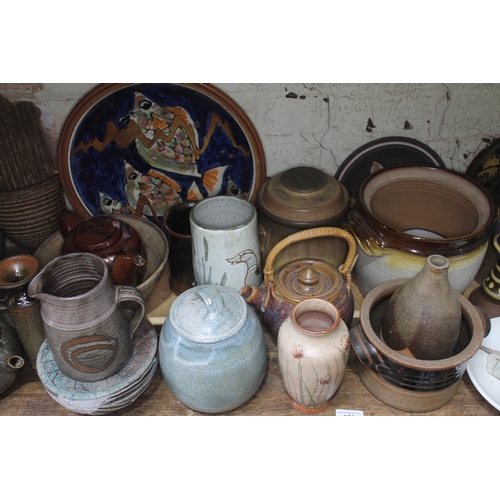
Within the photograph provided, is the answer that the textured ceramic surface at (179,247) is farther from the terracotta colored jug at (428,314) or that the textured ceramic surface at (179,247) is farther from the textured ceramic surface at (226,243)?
the terracotta colored jug at (428,314)

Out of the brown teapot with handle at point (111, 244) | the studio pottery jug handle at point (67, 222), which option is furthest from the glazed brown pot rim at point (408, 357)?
the studio pottery jug handle at point (67, 222)

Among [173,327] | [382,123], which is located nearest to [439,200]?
[382,123]

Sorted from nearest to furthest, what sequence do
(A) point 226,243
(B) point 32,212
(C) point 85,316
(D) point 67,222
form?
(C) point 85,316
(A) point 226,243
(D) point 67,222
(B) point 32,212

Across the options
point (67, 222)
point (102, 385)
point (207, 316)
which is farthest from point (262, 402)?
point (67, 222)

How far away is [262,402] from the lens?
4.74 feet

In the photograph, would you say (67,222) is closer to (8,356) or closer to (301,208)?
(8,356)

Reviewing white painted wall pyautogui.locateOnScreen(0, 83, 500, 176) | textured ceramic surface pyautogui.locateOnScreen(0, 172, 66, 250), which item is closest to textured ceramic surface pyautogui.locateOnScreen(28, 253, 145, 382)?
textured ceramic surface pyautogui.locateOnScreen(0, 172, 66, 250)

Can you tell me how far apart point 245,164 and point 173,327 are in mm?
725

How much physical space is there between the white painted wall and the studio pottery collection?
5cm

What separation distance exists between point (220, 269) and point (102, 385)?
0.48m

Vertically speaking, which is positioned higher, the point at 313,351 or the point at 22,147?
the point at 22,147

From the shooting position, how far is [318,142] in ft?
5.70

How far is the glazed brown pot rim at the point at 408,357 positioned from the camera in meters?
1.25

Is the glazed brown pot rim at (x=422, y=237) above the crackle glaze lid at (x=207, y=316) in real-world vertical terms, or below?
above
